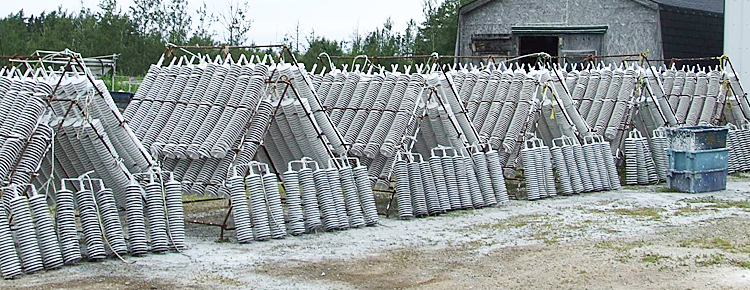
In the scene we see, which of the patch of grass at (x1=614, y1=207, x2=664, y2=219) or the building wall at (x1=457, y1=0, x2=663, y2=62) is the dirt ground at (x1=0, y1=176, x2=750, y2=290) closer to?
the patch of grass at (x1=614, y1=207, x2=664, y2=219)

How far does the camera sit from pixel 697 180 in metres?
16.6

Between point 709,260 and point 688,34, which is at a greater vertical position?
point 688,34

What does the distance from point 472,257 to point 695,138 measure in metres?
7.24

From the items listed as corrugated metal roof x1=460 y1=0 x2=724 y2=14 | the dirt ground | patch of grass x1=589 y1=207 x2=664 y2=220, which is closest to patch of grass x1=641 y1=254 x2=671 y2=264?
the dirt ground

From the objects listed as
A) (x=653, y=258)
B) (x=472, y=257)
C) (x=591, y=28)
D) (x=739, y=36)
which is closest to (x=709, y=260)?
(x=653, y=258)

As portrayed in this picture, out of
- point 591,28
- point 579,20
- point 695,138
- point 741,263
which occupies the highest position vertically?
point 579,20

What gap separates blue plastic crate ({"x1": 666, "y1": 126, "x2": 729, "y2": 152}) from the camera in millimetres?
16609

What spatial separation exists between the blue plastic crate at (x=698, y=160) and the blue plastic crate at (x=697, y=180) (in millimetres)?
72

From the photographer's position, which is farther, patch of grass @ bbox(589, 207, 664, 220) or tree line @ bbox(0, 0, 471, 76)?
tree line @ bbox(0, 0, 471, 76)

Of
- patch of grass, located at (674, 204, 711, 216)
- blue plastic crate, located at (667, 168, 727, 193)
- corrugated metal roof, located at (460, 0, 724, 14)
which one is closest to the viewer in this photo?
patch of grass, located at (674, 204, 711, 216)

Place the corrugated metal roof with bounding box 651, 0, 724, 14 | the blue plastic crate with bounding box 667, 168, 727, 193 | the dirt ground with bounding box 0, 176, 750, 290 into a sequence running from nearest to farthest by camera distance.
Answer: the dirt ground with bounding box 0, 176, 750, 290 → the blue plastic crate with bounding box 667, 168, 727, 193 → the corrugated metal roof with bounding box 651, 0, 724, 14

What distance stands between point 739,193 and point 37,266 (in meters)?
11.5

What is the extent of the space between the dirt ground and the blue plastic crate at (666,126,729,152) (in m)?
2.45

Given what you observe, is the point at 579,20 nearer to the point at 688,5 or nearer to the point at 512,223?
the point at 688,5
